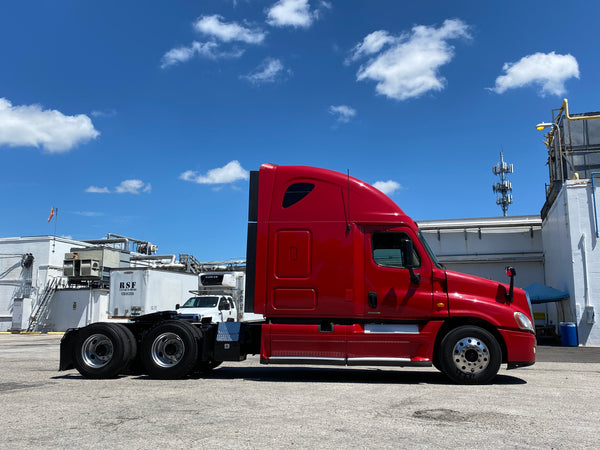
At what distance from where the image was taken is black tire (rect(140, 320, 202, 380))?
864 cm

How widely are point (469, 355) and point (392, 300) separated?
152cm

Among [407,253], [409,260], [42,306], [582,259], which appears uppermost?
[582,259]

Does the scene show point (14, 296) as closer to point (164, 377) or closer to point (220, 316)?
point (220, 316)

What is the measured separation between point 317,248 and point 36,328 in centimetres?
2919

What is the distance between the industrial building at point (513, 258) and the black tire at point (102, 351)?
659 inches

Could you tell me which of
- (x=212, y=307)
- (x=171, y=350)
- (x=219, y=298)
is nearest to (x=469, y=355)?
(x=171, y=350)

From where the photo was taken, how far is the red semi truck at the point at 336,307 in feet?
27.0

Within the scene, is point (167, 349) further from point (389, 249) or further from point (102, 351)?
point (389, 249)

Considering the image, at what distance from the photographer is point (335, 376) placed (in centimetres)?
934

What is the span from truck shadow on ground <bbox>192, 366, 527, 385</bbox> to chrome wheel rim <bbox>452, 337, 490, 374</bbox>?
1.49 feet

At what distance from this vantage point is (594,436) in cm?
478

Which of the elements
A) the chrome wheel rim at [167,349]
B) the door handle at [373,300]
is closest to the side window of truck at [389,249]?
the door handle at [373,300]

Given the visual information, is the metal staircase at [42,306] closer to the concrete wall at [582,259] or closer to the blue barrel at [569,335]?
the blue barrel at [569,335]

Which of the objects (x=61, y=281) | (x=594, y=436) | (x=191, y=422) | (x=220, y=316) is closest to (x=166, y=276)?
(x=220, y=316)
